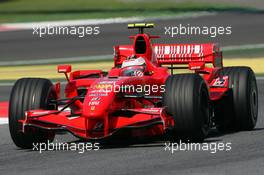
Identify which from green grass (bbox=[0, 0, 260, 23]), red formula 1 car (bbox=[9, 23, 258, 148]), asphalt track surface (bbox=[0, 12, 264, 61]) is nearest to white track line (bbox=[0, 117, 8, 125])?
red formula 1 car (bbox=[9, 23, 258, 148])

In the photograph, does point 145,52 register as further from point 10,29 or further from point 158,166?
point 10,29

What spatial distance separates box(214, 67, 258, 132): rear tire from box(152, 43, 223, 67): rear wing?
3.43 feet

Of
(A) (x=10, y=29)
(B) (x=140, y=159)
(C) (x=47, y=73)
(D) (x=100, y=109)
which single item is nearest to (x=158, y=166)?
(B) (x=140, y=159)

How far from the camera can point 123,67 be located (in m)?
12.7

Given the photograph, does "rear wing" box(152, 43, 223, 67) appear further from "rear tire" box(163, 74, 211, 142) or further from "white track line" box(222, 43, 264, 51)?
"white track line" box(222, 43, 264, 51)

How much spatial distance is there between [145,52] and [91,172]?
152 inches

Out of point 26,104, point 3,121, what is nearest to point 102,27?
point 3,121

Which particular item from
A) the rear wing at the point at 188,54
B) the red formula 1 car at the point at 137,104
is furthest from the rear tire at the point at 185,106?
the rear wing at the point at 188,54

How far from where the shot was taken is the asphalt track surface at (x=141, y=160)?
956 centimetres

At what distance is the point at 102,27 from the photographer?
35.1 meters

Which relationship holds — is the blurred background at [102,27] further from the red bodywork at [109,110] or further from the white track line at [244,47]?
the red bodywork at [109,110]

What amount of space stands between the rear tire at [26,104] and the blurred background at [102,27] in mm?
10525

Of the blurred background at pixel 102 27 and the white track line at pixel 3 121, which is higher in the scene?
the blurred background at pixel 102 27

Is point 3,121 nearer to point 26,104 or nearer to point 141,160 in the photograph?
point 26,104
